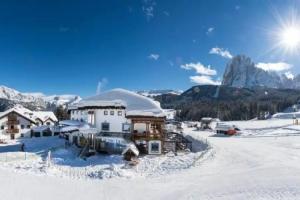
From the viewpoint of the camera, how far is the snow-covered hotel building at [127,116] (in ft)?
133

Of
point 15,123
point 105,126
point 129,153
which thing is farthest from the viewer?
point 15,123

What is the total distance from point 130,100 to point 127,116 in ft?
26.8

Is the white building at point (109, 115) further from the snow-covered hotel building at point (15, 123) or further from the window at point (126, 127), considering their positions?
the snow-covered hotel building at point (15, 123)

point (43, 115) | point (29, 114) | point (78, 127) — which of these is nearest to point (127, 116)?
point (78, 127)

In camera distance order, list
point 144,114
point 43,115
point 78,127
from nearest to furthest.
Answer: point 144,114
point 78,127
point 43,115

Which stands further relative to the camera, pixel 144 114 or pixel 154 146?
pixel 144 114

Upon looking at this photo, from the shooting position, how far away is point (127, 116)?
138 ft

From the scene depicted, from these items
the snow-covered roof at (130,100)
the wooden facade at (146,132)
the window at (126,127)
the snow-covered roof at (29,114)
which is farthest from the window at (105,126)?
the snow-covered roof at (29,114)

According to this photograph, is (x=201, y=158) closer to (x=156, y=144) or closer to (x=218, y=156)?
(x=218, y=156)

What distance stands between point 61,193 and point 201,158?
15.5m

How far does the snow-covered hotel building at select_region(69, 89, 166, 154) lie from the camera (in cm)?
4053

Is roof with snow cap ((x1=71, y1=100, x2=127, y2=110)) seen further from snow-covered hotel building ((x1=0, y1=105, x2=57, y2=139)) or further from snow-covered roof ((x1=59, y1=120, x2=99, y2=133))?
snow-covered hotel building ((x1=0, y1=105, x2=57, y2=139))

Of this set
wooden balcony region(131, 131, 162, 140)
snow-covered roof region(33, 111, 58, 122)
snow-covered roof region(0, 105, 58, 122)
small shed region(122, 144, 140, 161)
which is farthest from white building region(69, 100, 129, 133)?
snow-covered roof region(33, 111, 58, 122)

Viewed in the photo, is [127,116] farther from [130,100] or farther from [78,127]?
[130,100]
